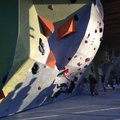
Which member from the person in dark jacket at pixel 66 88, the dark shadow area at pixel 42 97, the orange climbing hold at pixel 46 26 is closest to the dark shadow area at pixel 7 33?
the orange climbing hold at pixel 46 26

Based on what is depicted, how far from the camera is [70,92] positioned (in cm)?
2494

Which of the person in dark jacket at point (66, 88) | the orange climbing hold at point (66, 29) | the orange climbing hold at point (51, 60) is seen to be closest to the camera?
the orange climbing hold at point (51, 60)

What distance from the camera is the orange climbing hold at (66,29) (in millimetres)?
19250

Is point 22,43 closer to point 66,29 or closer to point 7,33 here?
point 7,33

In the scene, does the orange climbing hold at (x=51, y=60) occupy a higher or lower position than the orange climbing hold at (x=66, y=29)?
lower

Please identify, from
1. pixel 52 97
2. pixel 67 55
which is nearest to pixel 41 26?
pixel 67 55

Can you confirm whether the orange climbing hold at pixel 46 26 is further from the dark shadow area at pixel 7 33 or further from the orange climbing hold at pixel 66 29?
the dark shadow area at pixel 7 33

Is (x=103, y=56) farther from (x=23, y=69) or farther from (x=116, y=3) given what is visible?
(x=23, y=69)

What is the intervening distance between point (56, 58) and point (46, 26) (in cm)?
238

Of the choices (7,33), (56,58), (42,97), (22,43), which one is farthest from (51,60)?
(7,33)

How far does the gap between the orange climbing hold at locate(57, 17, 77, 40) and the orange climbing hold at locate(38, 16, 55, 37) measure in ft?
3.03

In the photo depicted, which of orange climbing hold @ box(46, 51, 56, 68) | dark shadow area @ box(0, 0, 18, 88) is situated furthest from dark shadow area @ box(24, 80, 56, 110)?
dark shadow area @ box(0, 0, 18, 88)

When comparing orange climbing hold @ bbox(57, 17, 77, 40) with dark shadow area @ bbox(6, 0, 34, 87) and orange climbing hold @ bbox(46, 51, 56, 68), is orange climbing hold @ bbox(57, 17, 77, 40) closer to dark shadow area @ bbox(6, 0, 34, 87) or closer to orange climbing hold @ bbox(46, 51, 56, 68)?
orange climbing hold @ bbox(46, 51, 56, 68)

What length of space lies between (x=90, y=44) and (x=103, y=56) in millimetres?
15145
